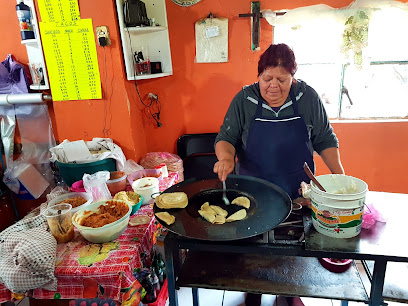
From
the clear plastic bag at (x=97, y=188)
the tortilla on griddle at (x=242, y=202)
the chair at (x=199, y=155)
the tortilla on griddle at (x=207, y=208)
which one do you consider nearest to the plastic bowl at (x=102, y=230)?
the clear plastic bag at (x=97, y=188)

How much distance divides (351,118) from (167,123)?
7.04 ft

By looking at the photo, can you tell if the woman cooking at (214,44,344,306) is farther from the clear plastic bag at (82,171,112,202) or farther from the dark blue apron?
the clear plastic bag at (82,171,112,202)

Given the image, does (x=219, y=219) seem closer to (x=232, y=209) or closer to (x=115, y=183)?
(x=232, y=209)

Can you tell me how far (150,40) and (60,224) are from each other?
2.30 m

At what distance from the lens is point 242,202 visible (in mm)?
1438

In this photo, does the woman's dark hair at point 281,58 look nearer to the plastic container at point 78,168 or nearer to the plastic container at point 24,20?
the plastic container at point 78,168

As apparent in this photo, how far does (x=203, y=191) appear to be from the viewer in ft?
5.11

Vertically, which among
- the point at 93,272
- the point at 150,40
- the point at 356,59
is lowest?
the point at 93,272

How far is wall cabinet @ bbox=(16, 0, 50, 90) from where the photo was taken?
2.65 m

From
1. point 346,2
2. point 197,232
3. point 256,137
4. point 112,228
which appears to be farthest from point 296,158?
point 346,2

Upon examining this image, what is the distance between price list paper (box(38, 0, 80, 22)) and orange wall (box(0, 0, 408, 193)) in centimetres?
37

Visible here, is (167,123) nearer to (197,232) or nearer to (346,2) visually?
(346,2)

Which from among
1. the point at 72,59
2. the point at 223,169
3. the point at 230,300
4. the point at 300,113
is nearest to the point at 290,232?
the point at 223,169

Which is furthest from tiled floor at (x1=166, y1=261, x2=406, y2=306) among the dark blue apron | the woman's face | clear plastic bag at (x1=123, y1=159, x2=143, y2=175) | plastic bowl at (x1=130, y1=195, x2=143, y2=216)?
the woman's face
